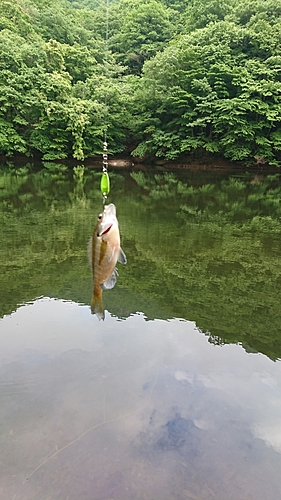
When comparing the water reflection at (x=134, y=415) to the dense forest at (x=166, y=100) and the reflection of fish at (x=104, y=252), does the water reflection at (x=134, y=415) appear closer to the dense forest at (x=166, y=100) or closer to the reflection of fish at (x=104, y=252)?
the reflection of fish at (x=104, y=252)

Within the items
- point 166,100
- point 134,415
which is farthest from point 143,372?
point 166,100

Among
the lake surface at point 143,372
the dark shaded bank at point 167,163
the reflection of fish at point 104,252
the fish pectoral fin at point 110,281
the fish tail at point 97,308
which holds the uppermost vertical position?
the reflection of fish at point 104,252

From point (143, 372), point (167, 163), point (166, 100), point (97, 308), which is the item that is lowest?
point (167, 163)

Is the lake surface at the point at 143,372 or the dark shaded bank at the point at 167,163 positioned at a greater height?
the lake surface at the point at 143,372

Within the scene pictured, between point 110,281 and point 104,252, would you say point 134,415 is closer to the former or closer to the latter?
point 110,281

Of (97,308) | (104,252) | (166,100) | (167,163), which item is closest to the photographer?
(104,252)

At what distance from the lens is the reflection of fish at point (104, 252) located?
170 cm

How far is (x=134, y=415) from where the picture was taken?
319cm

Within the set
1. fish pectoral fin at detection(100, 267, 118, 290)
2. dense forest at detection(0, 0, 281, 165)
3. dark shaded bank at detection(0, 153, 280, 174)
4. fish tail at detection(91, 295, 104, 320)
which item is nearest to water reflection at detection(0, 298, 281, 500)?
fish tail at detection(91, 295, 104, 320)

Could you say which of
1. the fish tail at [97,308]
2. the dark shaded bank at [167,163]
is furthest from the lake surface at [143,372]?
the dark shaded bank at [167,163]

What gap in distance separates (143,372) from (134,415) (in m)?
0.61

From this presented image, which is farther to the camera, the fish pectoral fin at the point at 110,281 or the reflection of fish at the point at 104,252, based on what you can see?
the fish pectoral fin at the point at 110,281

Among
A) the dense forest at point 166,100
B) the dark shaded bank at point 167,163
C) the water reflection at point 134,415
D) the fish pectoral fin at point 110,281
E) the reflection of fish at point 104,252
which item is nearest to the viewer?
the reflection of fish at point 104,252

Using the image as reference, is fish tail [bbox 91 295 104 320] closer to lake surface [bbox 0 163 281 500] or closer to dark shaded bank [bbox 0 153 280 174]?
lake surface [bbox 0 163 281 500]
